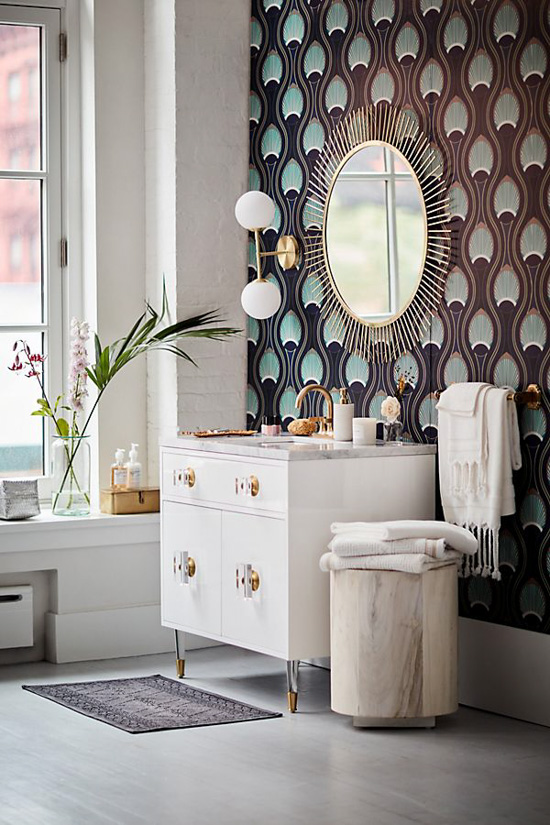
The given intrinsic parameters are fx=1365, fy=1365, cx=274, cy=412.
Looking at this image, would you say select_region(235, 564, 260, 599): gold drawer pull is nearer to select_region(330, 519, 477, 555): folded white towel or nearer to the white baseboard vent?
select_region(330, 519, 477, 555): folded white towel

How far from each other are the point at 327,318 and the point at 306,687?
128cm

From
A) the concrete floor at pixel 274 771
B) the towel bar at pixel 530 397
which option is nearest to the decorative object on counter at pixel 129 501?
the concrete floor at pixel 274 771

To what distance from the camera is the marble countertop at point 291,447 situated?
161 inches

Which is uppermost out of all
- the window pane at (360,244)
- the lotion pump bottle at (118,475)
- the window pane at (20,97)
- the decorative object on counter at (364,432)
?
the window pane at (20,97)

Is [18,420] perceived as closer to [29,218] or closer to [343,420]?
[29,218]

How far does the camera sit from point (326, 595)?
413 centimetres

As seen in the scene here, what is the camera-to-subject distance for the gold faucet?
461 cm

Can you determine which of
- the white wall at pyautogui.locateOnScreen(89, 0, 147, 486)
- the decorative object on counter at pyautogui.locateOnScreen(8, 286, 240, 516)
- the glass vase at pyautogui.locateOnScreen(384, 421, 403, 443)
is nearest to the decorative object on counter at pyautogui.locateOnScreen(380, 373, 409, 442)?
the glass vase at pyautogui.locateOnScreen(384, 421, 403, 443)

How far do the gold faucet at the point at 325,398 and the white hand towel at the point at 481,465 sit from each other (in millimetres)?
627

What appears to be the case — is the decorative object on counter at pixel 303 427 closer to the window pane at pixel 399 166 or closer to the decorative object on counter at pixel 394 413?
the decorative object on counter at pixel 394 413

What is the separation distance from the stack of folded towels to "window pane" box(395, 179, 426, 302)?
87 centimetres

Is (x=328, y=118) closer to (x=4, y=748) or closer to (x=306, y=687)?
(x=306, y=687)

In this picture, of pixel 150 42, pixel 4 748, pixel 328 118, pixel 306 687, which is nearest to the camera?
pixel 4 748

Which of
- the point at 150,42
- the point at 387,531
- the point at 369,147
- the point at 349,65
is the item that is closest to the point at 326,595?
the point at 387,531
